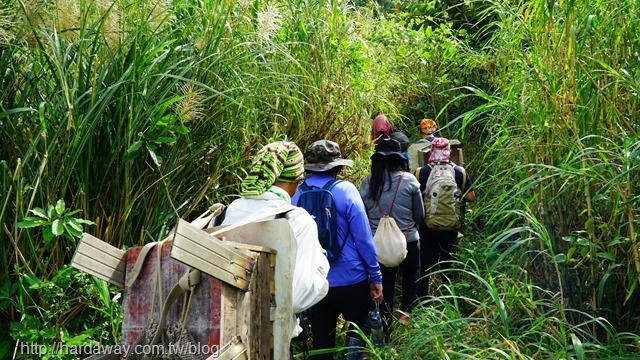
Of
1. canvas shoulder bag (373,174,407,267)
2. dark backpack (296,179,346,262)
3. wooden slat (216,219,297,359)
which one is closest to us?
wooden slat (216,219,297,359)

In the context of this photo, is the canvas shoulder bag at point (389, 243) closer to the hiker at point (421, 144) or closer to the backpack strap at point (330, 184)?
the backpack strap at point (330, 184)

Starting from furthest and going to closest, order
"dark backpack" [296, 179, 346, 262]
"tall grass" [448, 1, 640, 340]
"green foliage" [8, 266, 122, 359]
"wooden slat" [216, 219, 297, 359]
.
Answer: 1. "dark backpack" [296, 179, 346, 262]
2. "green foliage" [8, 266, 122, 359]
3. "tall grass" [448, 1, 640, 340]
4. "wooden slat" [216, 219, 297, 359]

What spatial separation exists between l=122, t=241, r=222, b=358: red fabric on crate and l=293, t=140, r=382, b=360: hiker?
1.84 m

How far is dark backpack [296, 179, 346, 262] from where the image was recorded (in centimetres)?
535

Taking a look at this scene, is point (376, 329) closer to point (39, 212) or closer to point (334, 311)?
point (334, 311)

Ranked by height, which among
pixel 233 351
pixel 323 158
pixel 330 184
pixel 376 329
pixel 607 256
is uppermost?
pixel 323 158

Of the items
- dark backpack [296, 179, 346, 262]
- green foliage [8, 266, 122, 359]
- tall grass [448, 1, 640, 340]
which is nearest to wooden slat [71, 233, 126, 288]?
green foliage [8, 266, 122, 359]

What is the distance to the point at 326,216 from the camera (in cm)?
536

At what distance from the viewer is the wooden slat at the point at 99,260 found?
3736mm

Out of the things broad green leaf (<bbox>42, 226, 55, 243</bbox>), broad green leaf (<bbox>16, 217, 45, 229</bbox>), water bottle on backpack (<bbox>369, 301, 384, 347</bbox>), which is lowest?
water bottle on backpack (<bbox>369, 301, 384, 347</bbox>)

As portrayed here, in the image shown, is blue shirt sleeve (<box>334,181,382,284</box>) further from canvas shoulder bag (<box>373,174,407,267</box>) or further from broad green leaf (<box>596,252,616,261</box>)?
broad green leaf (<box>596,252,616,261</box>)

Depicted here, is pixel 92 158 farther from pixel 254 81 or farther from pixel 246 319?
pixel 246 319

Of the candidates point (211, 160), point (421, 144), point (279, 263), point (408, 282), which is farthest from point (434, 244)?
point (279, 263)

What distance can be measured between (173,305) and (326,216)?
186 centimetres
